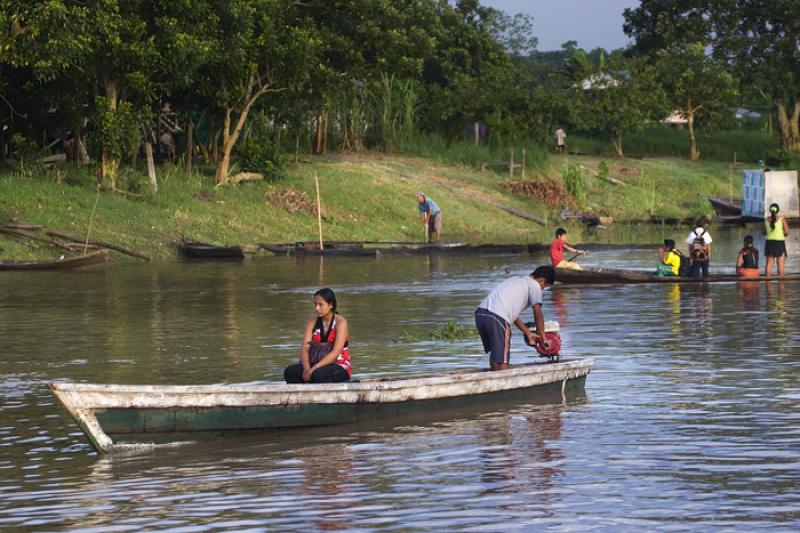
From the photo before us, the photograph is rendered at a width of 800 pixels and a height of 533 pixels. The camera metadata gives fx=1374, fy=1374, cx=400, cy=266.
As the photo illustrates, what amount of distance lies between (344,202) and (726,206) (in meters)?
15.6

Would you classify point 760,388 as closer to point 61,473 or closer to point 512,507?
point 512,507

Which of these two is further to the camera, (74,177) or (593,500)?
(74,177)

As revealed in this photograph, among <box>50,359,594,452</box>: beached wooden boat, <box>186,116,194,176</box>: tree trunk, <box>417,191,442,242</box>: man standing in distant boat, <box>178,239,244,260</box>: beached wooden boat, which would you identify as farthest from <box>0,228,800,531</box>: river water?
<box>186,116,194,176</box>: tree trunk

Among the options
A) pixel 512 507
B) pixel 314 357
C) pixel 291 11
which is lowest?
pixel 512 507

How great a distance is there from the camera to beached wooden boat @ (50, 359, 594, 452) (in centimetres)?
1026

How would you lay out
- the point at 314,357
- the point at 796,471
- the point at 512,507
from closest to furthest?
1. the point at 512,507
2. the point at 796,471
3. the point at 314,357

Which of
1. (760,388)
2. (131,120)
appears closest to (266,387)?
(760,388)

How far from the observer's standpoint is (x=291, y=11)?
1547 inches

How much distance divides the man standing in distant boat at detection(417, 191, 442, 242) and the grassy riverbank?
2625mm

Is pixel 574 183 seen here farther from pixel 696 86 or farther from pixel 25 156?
pixel 25 156

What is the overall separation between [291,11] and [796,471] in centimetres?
3146

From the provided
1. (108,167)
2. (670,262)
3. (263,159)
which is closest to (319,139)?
(263,159)

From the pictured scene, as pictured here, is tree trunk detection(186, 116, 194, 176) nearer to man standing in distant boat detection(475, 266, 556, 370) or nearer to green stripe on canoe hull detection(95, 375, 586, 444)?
man standing in distant boat detection(475, 266, 556, 370)

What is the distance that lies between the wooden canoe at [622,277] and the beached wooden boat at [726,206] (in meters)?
24.5
